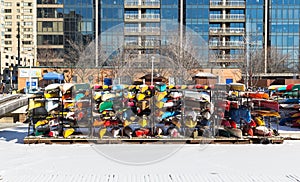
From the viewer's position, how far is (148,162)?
7496 mm

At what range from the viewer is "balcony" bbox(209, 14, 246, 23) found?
149 ft

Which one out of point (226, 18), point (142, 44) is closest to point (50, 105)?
point (142, 44)

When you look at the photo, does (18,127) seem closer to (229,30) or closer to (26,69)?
(26,69)

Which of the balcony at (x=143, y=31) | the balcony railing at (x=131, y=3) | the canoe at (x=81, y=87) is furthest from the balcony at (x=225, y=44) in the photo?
the canoe at (x=81, y=87)

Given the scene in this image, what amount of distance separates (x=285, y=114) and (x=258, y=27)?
3646 cm

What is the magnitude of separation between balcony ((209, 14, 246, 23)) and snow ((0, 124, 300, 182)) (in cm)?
3761

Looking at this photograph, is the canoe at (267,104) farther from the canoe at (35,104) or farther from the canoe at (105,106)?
the canoe at (35,104)

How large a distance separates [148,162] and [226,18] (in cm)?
4076

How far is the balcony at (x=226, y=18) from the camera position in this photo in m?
45.4

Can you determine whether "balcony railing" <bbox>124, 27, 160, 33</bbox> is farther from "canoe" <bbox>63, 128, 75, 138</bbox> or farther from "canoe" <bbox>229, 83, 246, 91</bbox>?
"canoe" <bbox>63, 128, 75, 138</bbox>

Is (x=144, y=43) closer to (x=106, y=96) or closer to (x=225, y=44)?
(x=225, y=44)

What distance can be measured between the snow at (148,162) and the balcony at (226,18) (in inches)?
1481

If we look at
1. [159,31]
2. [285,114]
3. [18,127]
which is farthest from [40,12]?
[285,114]

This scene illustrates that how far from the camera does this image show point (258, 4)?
155ft
